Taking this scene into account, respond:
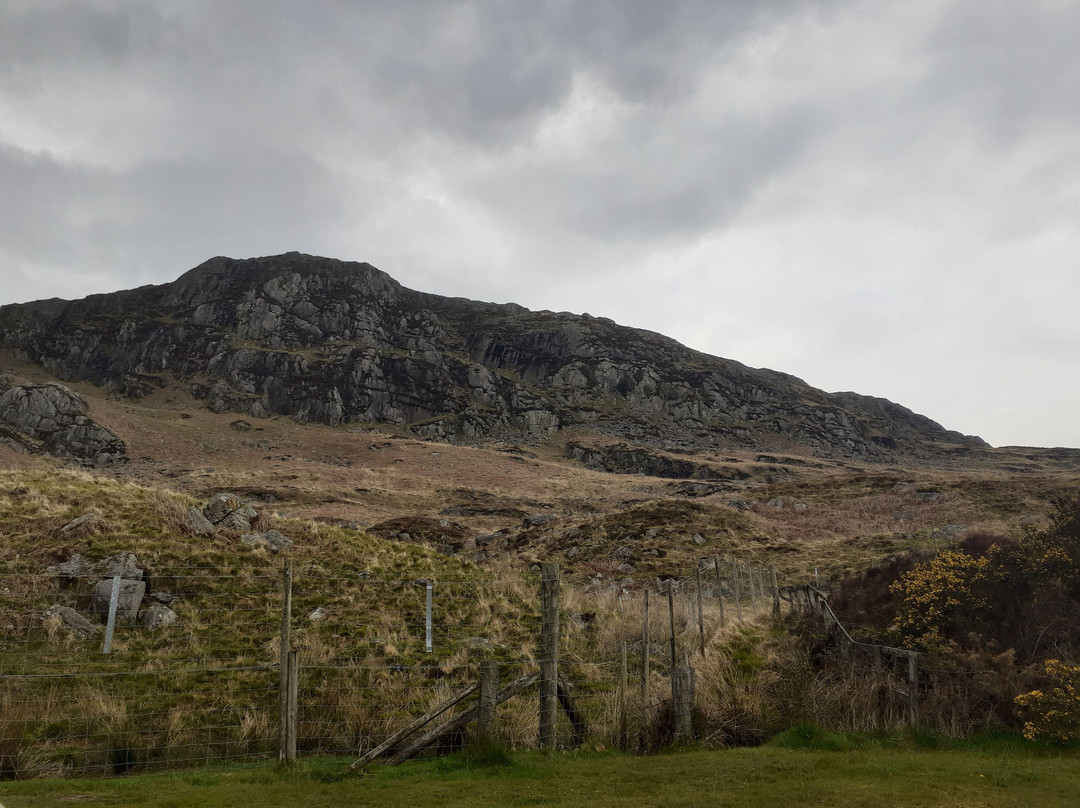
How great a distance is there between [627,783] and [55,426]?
285 ft

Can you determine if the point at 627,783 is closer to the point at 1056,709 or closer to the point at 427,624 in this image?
the point at 1056,709

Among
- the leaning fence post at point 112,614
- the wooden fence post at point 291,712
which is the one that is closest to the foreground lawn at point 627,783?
the wooden fence post at point 291,712

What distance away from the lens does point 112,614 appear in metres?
12.7

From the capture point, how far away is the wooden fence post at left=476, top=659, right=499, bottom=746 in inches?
355

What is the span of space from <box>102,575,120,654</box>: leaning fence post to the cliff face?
99412 millimetres

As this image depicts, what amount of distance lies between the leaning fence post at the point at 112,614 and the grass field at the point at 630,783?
5.27m

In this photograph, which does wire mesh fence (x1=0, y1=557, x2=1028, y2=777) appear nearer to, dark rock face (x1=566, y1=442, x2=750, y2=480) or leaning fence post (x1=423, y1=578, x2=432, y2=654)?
leaning fence post (x1=423, y1=578, x2=432, y2=654)

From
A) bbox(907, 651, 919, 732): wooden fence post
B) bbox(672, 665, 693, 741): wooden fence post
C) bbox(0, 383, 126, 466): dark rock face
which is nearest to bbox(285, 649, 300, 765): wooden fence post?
bbox(672, 665, 693, 741): wooden fence post

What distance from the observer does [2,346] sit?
12638 centimetres

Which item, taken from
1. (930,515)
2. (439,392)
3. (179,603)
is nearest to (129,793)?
(179,603)

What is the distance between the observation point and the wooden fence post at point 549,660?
372 inches

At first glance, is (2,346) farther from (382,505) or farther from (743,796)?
(743,796)

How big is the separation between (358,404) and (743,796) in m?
118

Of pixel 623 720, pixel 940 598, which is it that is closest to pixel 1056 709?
pixel 940 598
